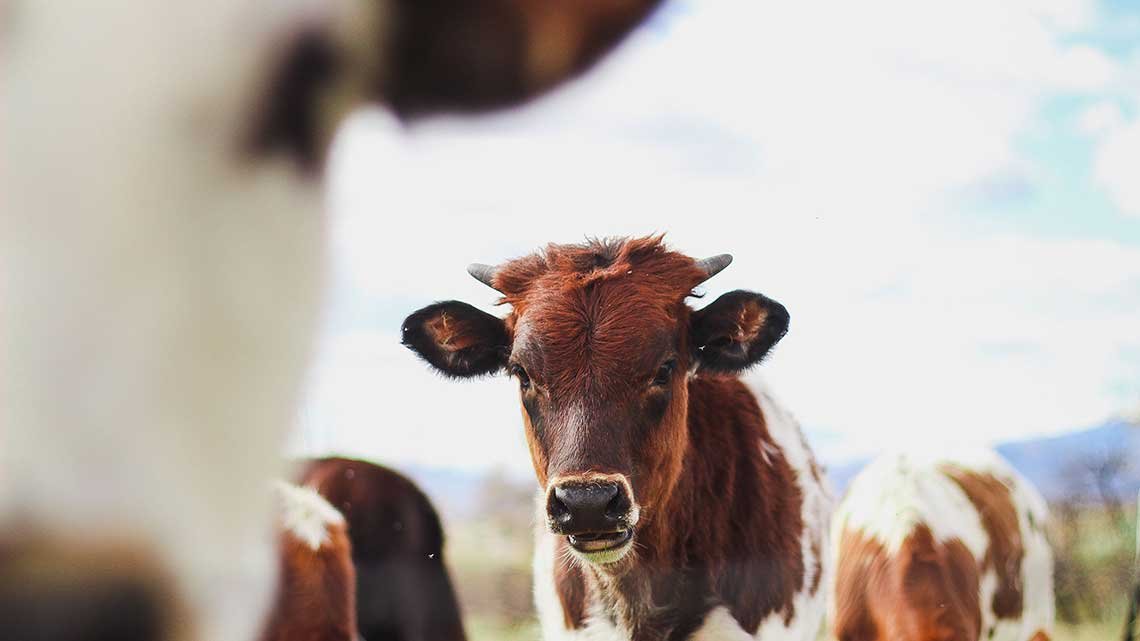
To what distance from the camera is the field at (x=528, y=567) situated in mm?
1038

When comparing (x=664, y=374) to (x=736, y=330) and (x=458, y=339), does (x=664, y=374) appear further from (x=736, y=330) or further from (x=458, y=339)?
(x=458, y=339)

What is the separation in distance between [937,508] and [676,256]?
0.75m

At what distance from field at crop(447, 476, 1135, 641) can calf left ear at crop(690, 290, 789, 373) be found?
0.73 ft

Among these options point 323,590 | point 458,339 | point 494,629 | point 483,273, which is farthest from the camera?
point 323,590

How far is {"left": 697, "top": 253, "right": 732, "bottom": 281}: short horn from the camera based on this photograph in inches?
34.1

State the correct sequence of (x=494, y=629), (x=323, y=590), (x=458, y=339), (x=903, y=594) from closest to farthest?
(x=458, y=339)
(x=494, y=629)
(x=323, y=590)
(x=903, y=594)

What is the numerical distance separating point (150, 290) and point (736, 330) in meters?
0.75

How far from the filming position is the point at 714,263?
901 millimetres

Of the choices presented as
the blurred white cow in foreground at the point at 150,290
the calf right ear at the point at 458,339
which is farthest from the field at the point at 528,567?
the blurred white cow in foreground at the point at 150,290

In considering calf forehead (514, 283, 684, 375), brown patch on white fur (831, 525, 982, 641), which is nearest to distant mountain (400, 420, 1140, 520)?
calf forehead (514, 283, 684, 375)

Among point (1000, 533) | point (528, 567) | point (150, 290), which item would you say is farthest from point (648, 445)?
point (150, 290)

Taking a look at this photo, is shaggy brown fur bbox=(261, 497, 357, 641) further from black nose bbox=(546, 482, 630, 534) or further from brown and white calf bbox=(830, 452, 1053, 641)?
brown and white calf bbox=(830, 452, 1053, 641)

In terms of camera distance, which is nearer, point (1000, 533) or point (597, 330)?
point (597, 330)

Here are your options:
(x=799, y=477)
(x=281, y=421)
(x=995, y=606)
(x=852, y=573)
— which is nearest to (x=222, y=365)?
(x=281, y=421)
